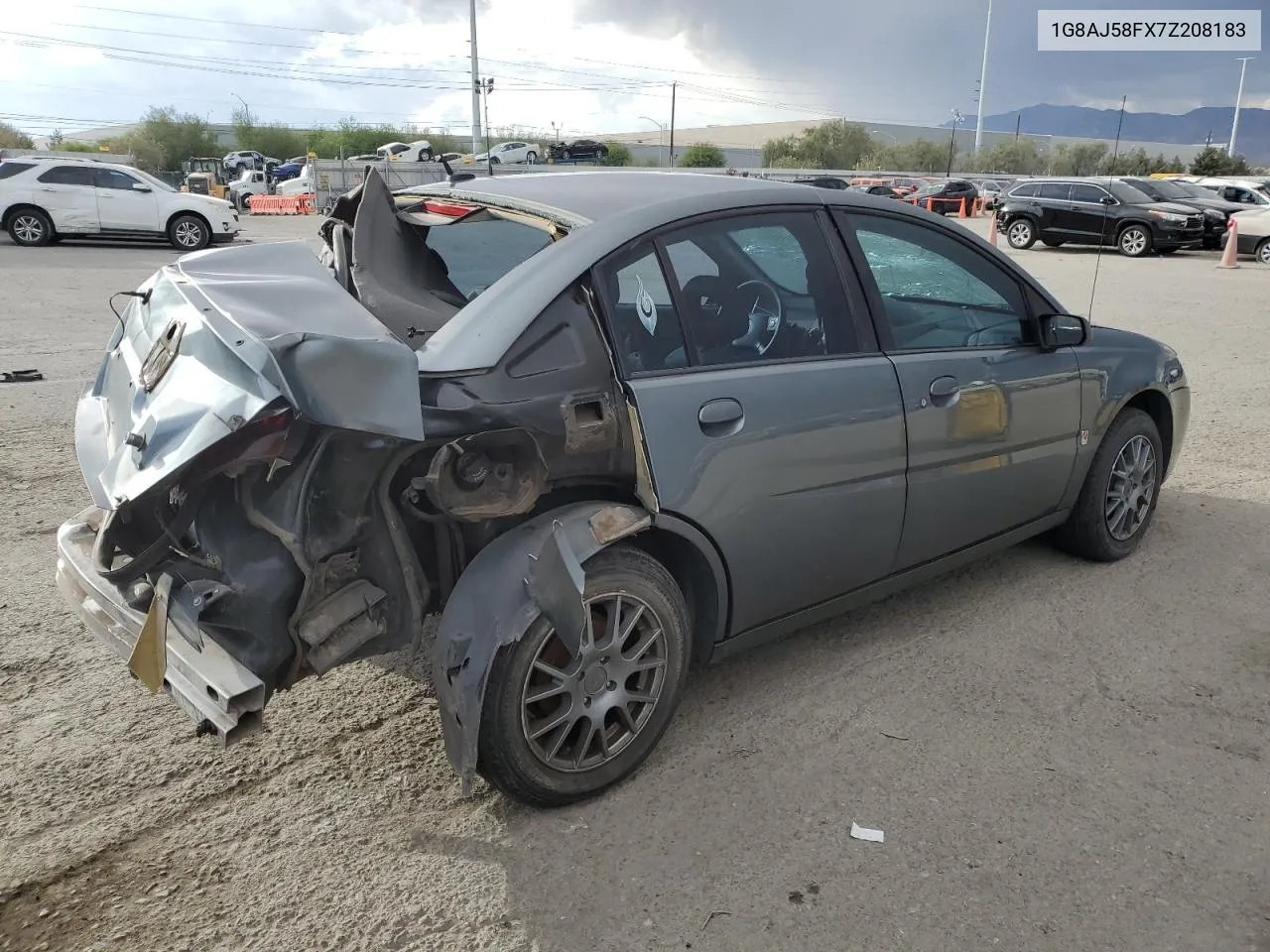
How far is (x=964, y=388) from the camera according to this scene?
11.8 feet

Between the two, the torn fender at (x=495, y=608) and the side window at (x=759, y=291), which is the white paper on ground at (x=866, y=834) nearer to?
the torn fender at (x=495, y=608)

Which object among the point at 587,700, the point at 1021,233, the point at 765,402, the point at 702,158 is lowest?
the point at 587,700

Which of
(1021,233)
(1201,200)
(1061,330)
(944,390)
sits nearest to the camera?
(944,390)

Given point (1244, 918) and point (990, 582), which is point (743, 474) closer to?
point (1244, 918)

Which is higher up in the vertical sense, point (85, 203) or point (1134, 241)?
point (85, 203)

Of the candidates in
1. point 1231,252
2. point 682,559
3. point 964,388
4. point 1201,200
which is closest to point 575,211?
point 682,559

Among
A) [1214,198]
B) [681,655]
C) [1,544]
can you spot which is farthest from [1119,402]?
[1214,198]

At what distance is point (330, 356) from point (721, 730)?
173 cm

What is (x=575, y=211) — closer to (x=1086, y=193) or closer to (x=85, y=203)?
(x=85, y=203)

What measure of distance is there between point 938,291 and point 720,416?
141cm

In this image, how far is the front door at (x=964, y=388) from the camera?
A: 3.47 m

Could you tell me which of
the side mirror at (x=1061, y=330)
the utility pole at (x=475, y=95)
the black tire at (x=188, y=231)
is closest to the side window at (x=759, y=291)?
the side mirror at (x=1061, y=330)

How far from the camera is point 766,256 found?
3.32m

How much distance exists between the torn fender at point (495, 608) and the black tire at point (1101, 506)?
8.83ft
